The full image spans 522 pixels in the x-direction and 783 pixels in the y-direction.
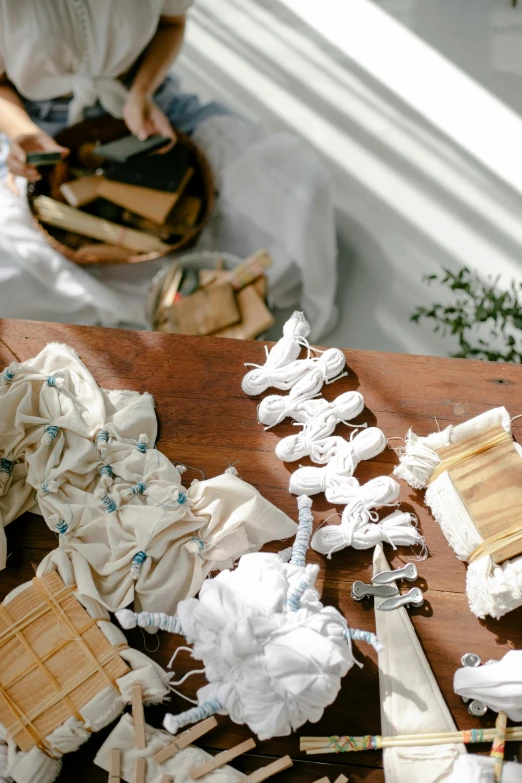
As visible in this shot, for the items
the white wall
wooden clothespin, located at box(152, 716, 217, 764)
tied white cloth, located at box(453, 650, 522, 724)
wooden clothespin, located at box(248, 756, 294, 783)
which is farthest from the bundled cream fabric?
the white wall

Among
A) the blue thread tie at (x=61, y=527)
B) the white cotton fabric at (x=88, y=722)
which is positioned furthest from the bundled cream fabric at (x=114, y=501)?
the white cotton fabric at (x=88, y=722)

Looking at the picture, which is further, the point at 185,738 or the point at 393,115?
the point at 393,115

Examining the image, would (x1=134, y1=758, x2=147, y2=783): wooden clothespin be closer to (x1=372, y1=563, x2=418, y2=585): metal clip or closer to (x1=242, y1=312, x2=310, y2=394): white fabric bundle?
(x1=372, y1=563, x2=418, y2=585): metal clip

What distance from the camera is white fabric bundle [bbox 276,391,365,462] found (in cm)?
158

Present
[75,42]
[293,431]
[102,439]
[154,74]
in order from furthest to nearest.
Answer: [154,74]
[75,42]
[293,431]
[102,439]

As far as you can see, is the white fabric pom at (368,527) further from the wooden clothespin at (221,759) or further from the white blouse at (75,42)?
the white blouse at (75,42)

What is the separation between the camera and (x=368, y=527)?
1.48m

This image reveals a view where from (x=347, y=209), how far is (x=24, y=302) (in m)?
1.45

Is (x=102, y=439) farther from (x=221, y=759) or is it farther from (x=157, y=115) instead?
(x=157, y=115)

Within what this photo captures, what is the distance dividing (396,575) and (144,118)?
1955 mm

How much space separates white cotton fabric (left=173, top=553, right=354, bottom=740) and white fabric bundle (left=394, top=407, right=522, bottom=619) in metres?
0.31

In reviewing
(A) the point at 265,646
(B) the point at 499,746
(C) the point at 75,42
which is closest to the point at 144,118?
(C) the point at 75,42

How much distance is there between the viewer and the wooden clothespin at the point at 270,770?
1.29 meters

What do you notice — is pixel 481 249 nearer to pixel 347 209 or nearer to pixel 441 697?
pixel 347 209
